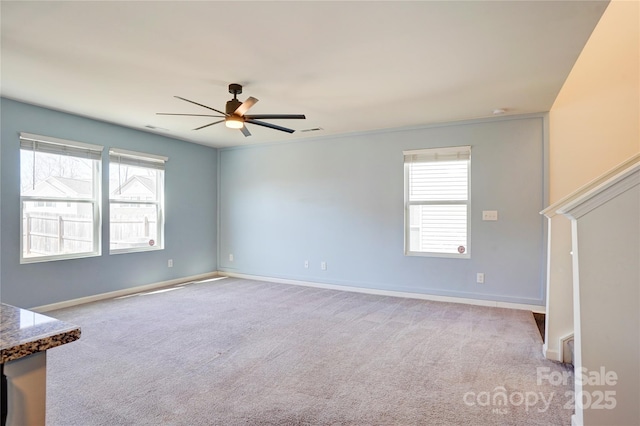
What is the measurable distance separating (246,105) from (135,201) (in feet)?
10.6

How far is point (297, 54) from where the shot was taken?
2764 millimetres

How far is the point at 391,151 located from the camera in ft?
16.8

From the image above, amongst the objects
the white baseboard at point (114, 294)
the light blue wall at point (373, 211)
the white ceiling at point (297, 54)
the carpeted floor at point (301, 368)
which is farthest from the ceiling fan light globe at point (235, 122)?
the white baseboard at point (114, 294)

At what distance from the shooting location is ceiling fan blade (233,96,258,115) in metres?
2.93

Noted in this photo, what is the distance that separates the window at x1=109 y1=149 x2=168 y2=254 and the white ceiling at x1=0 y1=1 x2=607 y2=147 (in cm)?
99

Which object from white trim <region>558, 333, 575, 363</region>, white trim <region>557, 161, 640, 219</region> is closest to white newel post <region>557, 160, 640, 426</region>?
white trim <region>557, 161, 640, 219</region>

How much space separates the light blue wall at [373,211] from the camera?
14.4ft

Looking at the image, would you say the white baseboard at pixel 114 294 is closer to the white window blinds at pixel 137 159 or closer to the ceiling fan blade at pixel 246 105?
the white window blinds at pixel 137 159

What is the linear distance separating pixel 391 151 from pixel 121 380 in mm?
4218

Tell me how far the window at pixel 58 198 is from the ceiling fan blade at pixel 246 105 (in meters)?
2.78

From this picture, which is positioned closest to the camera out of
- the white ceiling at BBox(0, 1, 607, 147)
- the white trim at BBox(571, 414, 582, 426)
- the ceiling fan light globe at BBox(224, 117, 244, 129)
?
the white trim at BBox(571, 414, 582, 426)

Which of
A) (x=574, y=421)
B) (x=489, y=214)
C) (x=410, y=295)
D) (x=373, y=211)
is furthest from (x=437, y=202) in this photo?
(x=574, y=421)

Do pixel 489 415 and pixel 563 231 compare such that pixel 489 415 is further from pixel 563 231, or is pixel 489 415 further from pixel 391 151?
pixel 391 151

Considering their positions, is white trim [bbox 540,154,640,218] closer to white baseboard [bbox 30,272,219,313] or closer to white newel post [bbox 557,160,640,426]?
white newel post [bbox 557,160,640,426]
